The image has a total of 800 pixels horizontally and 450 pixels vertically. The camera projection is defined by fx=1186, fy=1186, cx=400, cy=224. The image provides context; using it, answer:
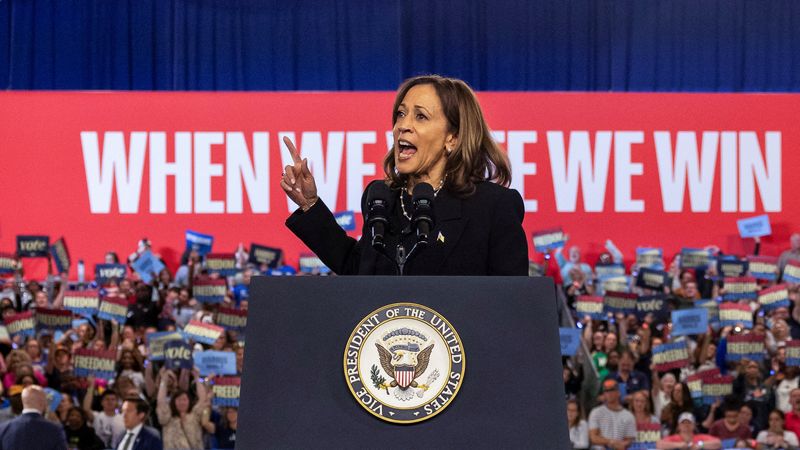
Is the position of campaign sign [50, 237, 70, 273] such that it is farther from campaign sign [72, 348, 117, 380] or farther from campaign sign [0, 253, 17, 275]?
campaign sign [72, 348, 117, 380]

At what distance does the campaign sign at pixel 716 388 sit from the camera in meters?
7.30

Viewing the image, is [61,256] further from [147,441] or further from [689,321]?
[689,321]

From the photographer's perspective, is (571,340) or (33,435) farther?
(571,340)

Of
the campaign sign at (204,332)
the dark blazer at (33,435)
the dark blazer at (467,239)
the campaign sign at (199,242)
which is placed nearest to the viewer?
the dark blazer at (467,239)

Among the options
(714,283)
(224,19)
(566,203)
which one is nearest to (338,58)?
(224,19)

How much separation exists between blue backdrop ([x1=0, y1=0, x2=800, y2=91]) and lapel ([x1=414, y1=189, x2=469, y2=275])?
1166 cm

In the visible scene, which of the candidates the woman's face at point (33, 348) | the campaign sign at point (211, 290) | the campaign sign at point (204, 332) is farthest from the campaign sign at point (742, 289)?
the woman's face at point (33, 348)

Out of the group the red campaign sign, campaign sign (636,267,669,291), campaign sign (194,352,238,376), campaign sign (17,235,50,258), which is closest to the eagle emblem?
campaign sign (194,352,238,376)

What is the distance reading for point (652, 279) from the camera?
9242 mm

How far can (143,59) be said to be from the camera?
13.3 m

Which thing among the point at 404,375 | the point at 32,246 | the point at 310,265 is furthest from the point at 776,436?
the point at 32,246

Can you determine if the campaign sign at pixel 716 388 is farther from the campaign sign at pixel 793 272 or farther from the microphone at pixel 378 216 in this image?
the microphone at pixel 378 216

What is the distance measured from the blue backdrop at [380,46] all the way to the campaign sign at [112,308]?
18.5ft

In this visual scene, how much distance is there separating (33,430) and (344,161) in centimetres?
732
